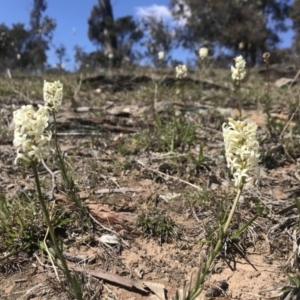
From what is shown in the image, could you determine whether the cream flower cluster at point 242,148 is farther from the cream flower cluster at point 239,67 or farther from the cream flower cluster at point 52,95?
the cream flower cluster at point 239,67

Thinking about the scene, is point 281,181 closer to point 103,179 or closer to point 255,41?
point 103,179

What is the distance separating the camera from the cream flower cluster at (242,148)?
5.57 ft

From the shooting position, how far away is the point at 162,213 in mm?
2924

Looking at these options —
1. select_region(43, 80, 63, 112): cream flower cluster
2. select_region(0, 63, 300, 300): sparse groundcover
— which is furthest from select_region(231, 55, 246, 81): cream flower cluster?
select_region(43, 80, 63, 112): cream flower cluster

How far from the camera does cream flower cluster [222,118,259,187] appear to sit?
5.57 ft

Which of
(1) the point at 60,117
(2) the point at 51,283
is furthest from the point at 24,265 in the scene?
(1) the point at 60,117

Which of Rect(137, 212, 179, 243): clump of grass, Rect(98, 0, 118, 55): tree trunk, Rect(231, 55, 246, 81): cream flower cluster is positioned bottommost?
Rect(137, 212, 179, 243): clump of grass

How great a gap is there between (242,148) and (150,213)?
1.33 meters

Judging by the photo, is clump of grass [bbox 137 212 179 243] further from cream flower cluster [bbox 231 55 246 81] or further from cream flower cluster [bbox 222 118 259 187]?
cream flower cluster [bbox 231 55 246 81]

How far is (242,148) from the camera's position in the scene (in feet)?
5.59

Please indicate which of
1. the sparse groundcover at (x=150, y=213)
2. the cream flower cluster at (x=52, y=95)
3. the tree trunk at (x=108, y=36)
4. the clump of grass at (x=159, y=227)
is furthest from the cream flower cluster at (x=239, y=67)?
the tree trunk at (x=108, y=36)

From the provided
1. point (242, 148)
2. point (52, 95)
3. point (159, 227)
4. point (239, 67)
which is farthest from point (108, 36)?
point (242, 148)

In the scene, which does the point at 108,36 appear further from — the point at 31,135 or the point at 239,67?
the point at 31,135

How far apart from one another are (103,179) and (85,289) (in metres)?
1.30
